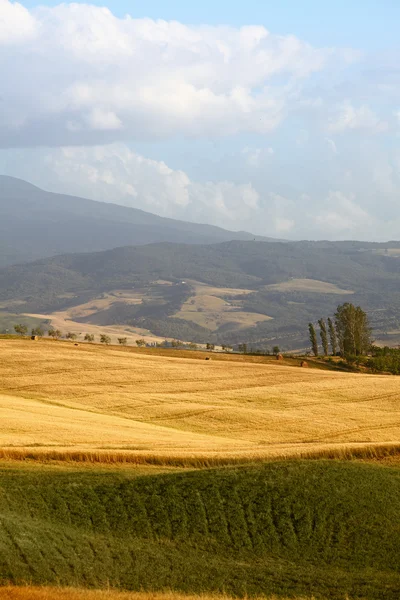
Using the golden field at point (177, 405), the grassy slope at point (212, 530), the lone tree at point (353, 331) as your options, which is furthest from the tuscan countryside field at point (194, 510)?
the lone tree at point (353, 331)

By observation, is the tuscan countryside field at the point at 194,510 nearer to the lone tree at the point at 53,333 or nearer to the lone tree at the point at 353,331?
the lone tree at the point at 53,333

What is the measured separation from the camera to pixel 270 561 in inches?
832

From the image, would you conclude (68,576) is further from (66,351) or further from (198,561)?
(66,351)

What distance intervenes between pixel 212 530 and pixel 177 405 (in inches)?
1129

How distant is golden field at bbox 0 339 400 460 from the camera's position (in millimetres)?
35469

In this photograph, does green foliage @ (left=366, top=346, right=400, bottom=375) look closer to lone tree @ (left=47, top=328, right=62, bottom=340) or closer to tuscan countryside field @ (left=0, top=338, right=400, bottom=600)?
tuscan countryside field @ (left=0, top=338, right=400, bottom=600)

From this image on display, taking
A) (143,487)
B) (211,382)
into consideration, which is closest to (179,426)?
(211,382)

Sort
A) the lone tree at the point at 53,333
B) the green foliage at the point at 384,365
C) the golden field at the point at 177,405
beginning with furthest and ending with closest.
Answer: the lone tree at the point at 53,333 < the green foliage at the point at 384,365 < the golden field at the point at 177,405

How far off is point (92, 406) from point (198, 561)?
31270mm

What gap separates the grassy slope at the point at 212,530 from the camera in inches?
771

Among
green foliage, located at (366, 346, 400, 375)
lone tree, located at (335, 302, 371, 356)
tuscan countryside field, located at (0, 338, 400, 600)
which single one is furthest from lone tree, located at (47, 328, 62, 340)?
tuscan countryside field, located at (0, 338, 400, 600)

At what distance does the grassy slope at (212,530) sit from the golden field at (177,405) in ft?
16.5

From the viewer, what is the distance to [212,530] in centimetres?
2295

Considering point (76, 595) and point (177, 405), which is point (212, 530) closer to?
point (76, 595)
